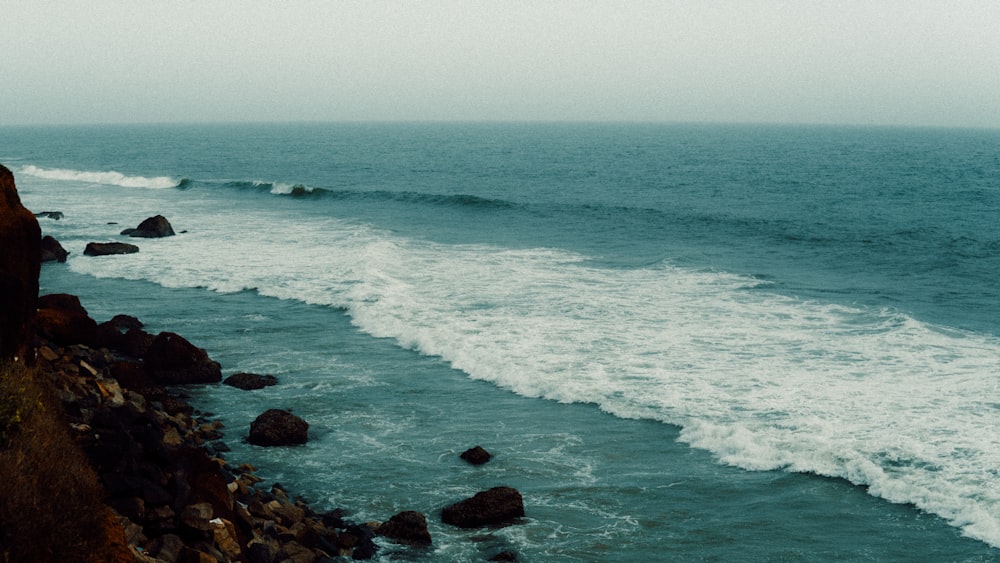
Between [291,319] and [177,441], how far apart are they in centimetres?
1266

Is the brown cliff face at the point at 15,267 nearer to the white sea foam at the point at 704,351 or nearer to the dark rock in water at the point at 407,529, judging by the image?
the dark rock in water at the point at 407,529

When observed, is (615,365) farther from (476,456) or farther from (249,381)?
(249,381)

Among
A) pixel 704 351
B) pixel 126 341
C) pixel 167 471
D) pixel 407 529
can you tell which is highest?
pixel 167 471

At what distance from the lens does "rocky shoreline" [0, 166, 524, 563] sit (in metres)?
11.1

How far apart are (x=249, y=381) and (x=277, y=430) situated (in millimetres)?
3875

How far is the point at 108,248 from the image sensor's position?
40125 millimetres

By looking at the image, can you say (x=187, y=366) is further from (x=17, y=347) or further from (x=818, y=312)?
(x=818, y=312)

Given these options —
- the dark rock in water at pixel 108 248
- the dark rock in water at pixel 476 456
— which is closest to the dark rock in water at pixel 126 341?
the dark rock in water at pixel 476 456

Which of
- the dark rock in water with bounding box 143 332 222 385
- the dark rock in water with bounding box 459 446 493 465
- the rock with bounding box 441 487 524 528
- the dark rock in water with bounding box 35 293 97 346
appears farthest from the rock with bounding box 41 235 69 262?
the rock with bounding box 441 487 524 528

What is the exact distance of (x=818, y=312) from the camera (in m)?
29.0

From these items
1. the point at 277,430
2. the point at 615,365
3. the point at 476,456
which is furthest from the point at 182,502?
the point at 615,365

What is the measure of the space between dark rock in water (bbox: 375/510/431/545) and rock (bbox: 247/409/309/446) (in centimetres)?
439

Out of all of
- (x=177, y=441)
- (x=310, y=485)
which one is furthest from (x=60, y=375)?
(x=310, y=485)

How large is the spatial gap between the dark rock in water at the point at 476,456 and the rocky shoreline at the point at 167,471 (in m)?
0.02
